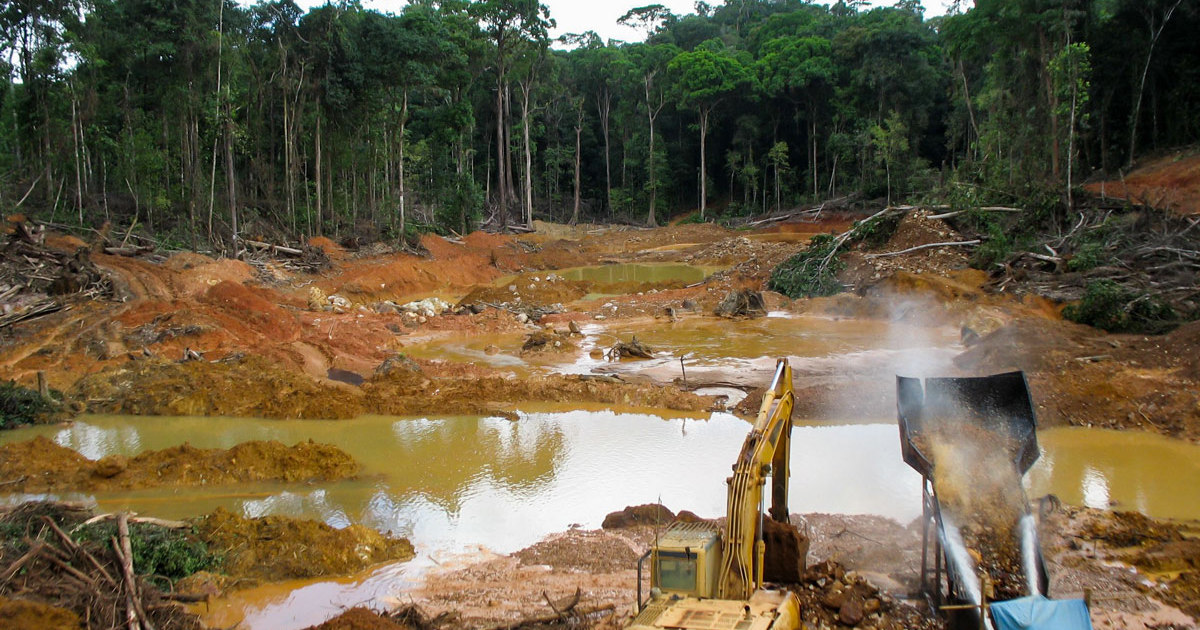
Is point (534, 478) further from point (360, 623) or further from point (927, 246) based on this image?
point (927, 246)

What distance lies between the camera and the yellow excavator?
13.8ft

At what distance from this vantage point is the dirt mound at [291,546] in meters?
7.08

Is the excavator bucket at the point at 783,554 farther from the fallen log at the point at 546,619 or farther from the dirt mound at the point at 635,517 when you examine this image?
the dirt mound at the point at 635,517

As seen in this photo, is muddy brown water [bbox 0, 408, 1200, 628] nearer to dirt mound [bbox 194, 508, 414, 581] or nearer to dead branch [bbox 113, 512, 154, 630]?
dirt mound [bbox 194, 508, 414, 581]

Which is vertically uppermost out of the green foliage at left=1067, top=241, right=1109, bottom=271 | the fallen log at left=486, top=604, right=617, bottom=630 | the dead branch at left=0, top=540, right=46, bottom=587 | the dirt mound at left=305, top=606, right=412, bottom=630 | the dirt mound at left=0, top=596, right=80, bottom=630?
the green foliage at left=1067, top=241, right=1109, bottom=271

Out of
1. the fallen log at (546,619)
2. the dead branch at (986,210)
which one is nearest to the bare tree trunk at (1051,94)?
the dead branch at (986,210)

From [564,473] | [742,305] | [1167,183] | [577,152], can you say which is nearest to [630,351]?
[742,305]

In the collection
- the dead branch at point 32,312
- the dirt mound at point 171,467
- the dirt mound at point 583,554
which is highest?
the dead branch at point 32,312

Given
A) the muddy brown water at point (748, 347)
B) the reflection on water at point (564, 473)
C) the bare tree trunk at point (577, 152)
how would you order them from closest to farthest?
the reflection on water at point (564, 473) < the muddy brown water at point (748, 347) < the bare tree trunk at point (577, 152)

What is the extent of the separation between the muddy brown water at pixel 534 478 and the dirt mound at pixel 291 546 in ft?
0.65

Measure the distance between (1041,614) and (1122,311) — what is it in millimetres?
12251

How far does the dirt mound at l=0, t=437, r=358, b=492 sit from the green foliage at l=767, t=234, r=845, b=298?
16.2 m

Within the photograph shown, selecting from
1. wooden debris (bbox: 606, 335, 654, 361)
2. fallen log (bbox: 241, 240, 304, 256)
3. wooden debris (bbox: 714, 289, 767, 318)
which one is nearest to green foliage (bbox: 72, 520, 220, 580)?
wooden debris (bbox: 606, 335, 654, 361)

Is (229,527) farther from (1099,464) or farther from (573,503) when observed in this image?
(1099,464)
